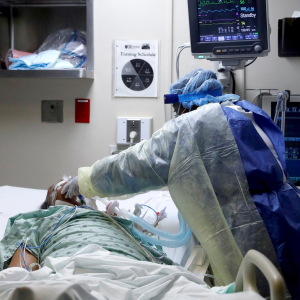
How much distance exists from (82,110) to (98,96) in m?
0.14

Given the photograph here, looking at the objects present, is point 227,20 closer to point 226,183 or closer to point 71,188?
point 226,183

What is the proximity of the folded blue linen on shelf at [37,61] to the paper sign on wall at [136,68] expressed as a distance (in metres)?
0.39

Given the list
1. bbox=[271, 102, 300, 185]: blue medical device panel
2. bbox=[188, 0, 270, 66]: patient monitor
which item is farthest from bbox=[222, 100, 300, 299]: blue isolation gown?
bbox=[271, 102, 300, 185]: blue medical device panel

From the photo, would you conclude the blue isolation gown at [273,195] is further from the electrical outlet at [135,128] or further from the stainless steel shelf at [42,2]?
the stainless steel shelf at [42,2]

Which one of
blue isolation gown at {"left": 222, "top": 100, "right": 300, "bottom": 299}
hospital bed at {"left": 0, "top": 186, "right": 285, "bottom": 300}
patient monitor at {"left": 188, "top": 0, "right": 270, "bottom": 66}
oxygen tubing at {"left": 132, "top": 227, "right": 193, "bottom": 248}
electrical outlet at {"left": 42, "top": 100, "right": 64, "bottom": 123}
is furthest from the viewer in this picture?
electrical outlet at {"left": 42, "top": 100, "right": 64, "bottom": 123}

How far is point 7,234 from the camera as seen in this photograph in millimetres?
1277

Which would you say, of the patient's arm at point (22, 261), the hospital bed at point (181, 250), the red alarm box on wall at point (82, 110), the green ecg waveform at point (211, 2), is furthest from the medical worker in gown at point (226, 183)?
the red alarm box on wall at point (82, 110)

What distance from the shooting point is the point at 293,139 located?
207 cm

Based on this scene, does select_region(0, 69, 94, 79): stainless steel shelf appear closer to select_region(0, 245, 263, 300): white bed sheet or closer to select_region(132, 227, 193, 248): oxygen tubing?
select_region(132, 227, 193, 248): oxygen tubing

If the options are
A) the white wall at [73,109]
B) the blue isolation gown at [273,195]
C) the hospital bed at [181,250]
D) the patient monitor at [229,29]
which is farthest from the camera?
the white wall at [73,109]

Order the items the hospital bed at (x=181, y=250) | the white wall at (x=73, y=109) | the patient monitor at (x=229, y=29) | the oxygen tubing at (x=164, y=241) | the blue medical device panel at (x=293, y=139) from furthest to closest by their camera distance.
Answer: the white wall at (x=73, y=109) → the blue medical device panel at (x=293, y=139) → the patient monitor at (x=229, y=29) → the oxygen tubing at (x=164, y=241) → the hospital bed at (x=181, y=250)

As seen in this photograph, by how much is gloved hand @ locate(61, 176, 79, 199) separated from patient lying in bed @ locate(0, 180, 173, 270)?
0.26ft

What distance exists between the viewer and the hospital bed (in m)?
0.59

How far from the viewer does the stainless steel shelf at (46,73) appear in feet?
6.82
